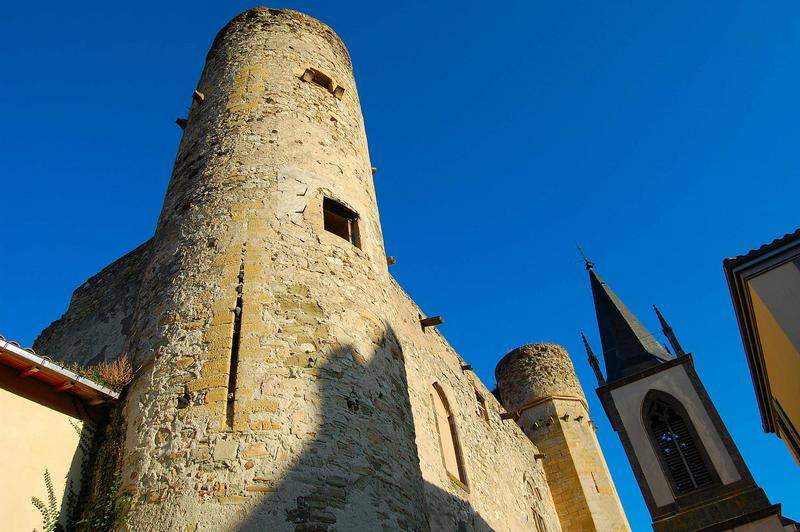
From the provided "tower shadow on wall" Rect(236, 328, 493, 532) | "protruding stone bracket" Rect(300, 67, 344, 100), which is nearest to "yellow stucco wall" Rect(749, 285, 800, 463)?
"tower shadow on wall" Rect(236, 328, 493, 532)

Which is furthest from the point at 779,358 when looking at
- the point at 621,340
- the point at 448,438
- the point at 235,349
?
the point at 621,340

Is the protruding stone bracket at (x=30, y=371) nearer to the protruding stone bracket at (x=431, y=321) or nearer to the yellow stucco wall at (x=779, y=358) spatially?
the protruding stone bracket at (x=431, y=321)

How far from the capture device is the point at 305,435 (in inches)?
189

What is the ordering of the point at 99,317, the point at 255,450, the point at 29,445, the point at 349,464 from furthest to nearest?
the point at 99,317 < the point at 29,445 < the point at 349,464 < the point at 255,450

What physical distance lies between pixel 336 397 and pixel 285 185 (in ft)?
8.46

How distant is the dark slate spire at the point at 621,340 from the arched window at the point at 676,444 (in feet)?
4.57

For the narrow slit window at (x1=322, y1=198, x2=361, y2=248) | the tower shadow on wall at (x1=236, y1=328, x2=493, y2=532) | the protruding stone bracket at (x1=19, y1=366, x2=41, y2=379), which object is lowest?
the tower shadow on wall at (x1=236, y1=328, x2=493, y2=532)

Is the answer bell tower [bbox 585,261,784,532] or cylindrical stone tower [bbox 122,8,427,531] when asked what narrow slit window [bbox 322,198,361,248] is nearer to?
cylindrical stone tower [bbox 122,8,427,531]

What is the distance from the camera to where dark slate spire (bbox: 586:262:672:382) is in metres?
17.8

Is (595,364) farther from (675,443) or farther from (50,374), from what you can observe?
(50,374)

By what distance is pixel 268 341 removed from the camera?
5.29 meters

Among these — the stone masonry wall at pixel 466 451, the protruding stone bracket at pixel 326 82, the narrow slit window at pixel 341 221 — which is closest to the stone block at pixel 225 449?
the stone masonry wall at pixel 466 451

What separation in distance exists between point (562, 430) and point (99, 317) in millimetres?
12438

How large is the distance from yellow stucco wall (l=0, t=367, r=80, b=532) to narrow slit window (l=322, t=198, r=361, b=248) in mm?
3210
